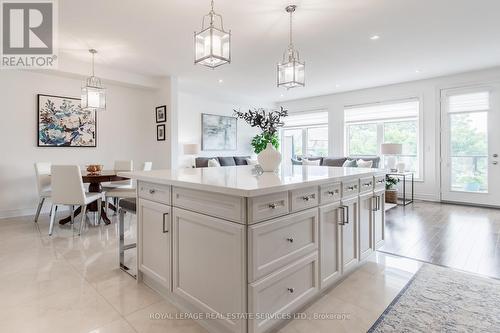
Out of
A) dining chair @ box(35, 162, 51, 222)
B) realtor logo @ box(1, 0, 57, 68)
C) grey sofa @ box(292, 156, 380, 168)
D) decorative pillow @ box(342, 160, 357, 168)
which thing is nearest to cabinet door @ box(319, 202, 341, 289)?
realtor logo @ box(1, 0, 57, 68)

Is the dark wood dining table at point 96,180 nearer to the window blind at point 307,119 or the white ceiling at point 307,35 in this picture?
the white ceiling at point 307,35

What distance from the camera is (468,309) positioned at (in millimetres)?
1822

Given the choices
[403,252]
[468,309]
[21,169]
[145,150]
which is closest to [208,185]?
[468,309]

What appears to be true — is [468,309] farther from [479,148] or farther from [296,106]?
[296,106]

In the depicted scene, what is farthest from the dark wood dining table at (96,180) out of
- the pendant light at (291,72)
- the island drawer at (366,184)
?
the island drawer at (366,184)

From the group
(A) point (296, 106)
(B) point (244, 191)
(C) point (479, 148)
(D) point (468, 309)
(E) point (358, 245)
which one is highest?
(A) point (296, 106)

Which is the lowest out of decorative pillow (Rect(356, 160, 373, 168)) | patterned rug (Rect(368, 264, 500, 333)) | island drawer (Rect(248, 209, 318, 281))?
patterned rug (Rect(368, 264, 500, 333))

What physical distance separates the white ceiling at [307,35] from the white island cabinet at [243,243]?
2.03m

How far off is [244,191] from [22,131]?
4.89m

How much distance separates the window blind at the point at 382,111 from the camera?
19.8 feet

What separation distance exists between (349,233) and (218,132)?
5569 mm

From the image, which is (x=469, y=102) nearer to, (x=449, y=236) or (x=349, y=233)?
(x=449, y=236)

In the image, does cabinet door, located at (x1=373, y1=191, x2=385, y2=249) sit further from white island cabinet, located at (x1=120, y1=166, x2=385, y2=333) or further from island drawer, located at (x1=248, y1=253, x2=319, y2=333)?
island drawer, located at (x1=248, y1=253, x2=319, y2=333)

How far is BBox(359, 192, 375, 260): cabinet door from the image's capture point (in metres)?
2.34
